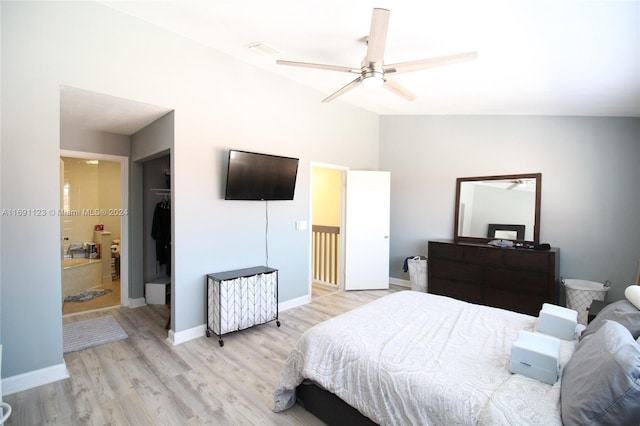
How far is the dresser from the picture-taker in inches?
142

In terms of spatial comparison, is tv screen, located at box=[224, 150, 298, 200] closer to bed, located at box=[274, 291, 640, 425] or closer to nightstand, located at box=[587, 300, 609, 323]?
bed, located at box=[274, 291, 640, 425]

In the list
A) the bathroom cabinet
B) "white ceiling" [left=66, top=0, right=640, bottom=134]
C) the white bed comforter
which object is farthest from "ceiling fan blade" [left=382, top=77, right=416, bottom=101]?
the bathroom cabinet

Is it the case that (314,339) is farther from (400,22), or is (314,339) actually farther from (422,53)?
(422,53)

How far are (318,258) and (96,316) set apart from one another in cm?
333

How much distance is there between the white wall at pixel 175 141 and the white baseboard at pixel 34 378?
1.3 inches

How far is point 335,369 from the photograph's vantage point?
177cm

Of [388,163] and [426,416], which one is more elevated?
[388,163]

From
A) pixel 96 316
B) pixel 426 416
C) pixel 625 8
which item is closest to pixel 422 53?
pixel 625 8

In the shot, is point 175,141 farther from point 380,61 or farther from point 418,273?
point 418,273

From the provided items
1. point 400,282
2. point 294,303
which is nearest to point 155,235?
point 294,303

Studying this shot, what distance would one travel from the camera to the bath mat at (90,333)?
296 centimetres

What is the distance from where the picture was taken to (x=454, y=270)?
426 centimetres

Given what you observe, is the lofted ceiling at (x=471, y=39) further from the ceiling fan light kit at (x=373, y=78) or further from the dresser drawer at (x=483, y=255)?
the dresser drawer at (x=483, y=255)

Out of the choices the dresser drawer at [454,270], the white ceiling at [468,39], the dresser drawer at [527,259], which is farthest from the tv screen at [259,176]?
the dresser drawer at [527,259]
